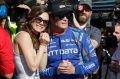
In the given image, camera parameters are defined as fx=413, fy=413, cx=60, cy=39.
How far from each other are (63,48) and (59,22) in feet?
0.92

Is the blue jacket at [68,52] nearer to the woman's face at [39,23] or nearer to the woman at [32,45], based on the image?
the woman at [32,45]

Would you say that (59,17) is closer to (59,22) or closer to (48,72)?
(59,22)

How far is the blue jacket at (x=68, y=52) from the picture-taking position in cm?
439

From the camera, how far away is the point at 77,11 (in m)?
5.54

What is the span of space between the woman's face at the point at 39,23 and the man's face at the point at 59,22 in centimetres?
14

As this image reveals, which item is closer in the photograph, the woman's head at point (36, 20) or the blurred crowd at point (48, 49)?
the blurred crowd at point (48, 49)

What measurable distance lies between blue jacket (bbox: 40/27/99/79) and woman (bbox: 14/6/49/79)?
11 cm

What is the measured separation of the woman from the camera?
4.06m

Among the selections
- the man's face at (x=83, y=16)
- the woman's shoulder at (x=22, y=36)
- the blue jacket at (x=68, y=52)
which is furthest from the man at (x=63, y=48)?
the man's face at (x=83, y=16)

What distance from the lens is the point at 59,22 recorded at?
4.39 m

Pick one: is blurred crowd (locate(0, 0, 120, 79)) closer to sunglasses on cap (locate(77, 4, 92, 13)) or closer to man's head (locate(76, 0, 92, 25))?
man's head (locate(76, 0, 92, 25))

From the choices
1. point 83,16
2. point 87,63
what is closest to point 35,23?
point 87,63

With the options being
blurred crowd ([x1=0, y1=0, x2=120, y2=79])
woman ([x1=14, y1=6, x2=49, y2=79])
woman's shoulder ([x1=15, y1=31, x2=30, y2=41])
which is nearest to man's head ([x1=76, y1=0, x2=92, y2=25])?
blurred crowd ([x1=0, y1=0, x2=120, y2=79])

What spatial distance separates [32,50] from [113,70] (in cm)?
123
